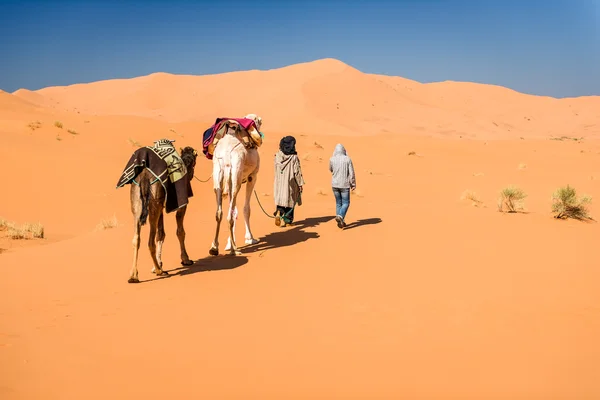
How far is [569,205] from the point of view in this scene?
1088 cm

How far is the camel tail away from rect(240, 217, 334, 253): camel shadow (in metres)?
2.47

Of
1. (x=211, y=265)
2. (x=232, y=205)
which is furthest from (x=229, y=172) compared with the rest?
(x=211, y=265)

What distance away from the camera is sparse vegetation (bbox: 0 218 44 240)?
1231 cm

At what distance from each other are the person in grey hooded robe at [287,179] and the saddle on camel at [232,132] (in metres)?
1.70

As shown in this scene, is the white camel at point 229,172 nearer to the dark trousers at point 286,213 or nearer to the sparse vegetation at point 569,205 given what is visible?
the dark trousers at point 286,213

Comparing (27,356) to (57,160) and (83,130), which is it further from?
(83,130)

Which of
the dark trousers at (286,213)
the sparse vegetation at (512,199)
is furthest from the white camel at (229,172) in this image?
the sparse vegetation at (512,199)

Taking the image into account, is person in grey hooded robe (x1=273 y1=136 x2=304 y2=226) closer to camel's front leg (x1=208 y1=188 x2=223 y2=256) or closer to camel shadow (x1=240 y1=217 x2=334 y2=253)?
camel shadow (x1=240 y1=217 x2=334 y2=253)

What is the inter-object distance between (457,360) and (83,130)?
1033 inches

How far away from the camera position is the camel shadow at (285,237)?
9.19 m

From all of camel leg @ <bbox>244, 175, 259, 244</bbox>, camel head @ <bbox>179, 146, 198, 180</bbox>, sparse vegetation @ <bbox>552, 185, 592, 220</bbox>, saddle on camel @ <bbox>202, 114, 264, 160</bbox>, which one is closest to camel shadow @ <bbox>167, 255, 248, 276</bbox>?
camel leg @ <bbox>244, 175, 259, 244</bbox>

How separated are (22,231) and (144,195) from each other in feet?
24.8

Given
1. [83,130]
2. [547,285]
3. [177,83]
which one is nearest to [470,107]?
[177,83]

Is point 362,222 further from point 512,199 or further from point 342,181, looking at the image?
point 512,199
